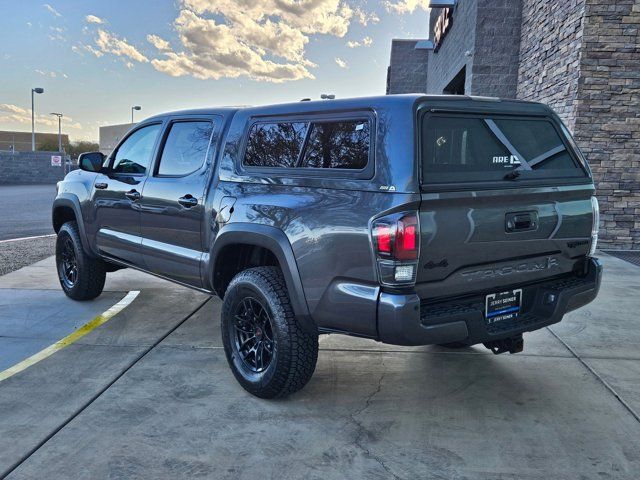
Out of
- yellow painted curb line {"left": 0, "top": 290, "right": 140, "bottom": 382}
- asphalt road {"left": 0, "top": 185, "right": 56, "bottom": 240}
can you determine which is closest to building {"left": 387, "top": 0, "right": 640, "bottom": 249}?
yellow painted curb line {"left": 0, "top": 290, "right": 140, "bottom": 382}

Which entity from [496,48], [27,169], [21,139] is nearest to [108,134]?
[21,139]

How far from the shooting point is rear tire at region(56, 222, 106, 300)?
19.1 ft

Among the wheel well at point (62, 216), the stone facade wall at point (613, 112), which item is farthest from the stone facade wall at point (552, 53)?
the wheel well at point (62, 216)

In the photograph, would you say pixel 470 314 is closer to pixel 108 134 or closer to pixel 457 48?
pixel 457 48

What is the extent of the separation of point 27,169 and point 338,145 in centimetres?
3298

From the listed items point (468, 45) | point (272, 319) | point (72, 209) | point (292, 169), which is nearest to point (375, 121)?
point (292, 169)

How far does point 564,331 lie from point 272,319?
10.1 feet

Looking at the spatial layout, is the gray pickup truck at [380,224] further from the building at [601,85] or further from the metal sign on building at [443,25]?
the metal sign on building at [443,25]

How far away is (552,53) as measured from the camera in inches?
413

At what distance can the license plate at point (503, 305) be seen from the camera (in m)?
3.32

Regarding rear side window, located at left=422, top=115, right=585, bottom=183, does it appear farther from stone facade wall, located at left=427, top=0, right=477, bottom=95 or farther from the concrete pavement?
stone facade wall, located at left=427, top=0, right=477, bottom=95

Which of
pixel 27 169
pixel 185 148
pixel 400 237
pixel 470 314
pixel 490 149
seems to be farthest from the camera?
pixel 27 169

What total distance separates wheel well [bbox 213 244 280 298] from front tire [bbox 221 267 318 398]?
216 millimetres

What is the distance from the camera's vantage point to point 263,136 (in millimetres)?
Answer: 3887
